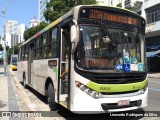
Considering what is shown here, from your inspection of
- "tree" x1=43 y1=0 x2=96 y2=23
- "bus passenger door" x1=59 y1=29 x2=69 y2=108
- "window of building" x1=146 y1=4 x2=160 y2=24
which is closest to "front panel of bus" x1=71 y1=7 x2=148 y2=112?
"bus passenger door" x1=59 y1=29 x2=69 y2=108

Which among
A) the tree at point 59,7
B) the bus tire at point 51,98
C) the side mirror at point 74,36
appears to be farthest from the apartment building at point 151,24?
the side mirror at point 74,36

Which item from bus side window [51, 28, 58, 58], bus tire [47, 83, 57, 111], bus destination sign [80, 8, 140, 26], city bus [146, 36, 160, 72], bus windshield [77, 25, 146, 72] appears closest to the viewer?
bus windshield [77, 25, 146, 72]

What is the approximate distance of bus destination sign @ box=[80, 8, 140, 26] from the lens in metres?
7.38

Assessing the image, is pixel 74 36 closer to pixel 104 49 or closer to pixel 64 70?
pixel 104 49

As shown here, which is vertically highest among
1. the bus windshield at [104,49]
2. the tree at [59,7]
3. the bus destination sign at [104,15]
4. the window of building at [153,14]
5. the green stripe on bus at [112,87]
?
the tree at [59,7]

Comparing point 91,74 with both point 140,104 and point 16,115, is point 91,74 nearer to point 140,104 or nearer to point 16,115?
point 140,104

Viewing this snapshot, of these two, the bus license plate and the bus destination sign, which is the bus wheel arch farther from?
the bus destination sign

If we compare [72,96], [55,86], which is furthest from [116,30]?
[55,86]

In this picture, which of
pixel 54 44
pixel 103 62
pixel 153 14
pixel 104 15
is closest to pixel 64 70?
pixel 54 44

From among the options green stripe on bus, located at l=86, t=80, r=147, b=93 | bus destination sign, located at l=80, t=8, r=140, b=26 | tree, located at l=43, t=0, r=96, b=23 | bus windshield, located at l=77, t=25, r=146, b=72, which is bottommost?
green stripe on bus, located at l=86, t=80, r=147, b=93

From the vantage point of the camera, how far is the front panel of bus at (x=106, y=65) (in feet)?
23.0

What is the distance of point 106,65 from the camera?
7184 millimetres

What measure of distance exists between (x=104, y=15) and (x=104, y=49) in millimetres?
916

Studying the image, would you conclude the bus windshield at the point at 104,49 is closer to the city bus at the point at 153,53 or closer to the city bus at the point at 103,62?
the city bus at the point at 103,62
